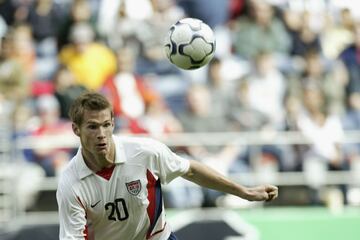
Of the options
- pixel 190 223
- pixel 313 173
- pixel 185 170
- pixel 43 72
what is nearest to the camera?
pixel 185 170

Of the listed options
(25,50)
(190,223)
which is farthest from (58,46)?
(190,223)

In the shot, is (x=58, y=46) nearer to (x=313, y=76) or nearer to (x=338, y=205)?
(x=313, y=76)

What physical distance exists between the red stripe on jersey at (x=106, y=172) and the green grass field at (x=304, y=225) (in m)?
4.42

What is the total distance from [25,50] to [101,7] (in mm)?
1139

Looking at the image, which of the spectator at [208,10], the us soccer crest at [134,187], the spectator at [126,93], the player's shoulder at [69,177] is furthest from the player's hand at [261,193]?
the spectator at [208,10]

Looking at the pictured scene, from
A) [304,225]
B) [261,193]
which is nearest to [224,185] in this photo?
[261,193]

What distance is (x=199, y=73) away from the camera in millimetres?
11227

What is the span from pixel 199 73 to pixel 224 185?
5.63 metres

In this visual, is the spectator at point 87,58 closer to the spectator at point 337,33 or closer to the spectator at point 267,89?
the spectator at point 267,89

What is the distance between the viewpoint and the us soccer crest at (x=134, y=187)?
18.2 feet

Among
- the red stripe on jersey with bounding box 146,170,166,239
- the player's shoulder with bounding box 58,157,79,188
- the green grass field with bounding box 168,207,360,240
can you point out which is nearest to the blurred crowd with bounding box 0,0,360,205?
the green grass field with bounding box 168,207,360,240

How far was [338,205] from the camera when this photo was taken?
1016cm

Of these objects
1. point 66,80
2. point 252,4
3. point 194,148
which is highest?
point 252,4

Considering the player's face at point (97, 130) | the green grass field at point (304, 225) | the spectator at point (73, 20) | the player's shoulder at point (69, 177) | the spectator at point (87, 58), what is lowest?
the green grass field at point (304, 225)
